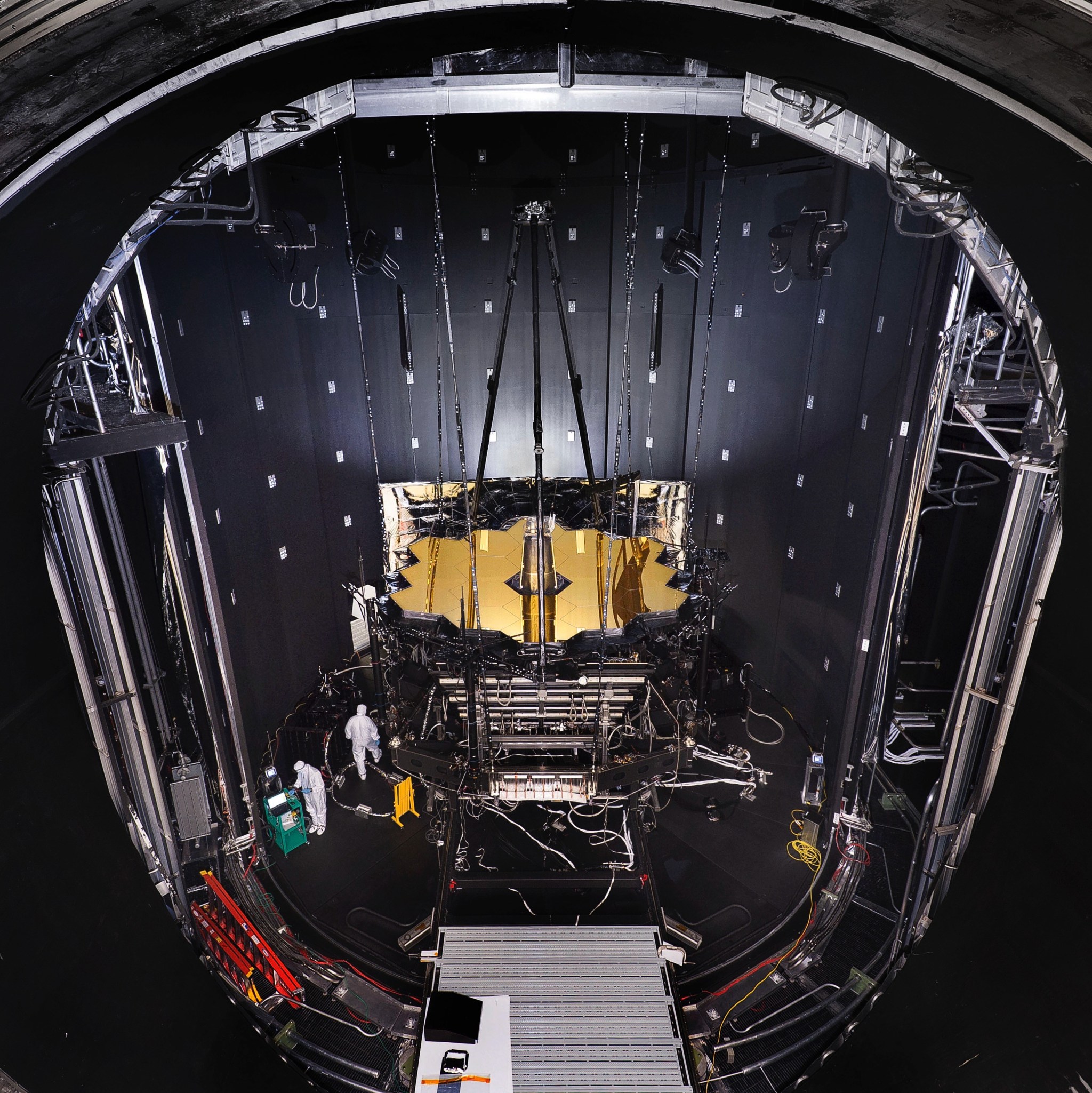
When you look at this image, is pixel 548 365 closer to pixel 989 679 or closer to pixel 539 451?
pixel 539 451

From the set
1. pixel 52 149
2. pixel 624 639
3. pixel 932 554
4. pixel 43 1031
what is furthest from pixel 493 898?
pixel 52 149

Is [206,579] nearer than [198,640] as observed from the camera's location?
No

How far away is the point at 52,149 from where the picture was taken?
9.42 feet

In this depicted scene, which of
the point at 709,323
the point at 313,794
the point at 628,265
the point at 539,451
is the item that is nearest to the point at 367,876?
the point at 313,794

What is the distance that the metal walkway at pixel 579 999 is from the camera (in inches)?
230

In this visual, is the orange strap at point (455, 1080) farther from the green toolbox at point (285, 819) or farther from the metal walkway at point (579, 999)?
the green toolbox at point (285, 819)

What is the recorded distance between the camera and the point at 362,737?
9.54m

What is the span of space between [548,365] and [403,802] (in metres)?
6.80

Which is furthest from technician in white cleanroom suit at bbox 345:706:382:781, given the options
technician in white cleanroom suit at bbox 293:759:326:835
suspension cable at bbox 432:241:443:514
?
suspension cable at bbox 432:241:443:514

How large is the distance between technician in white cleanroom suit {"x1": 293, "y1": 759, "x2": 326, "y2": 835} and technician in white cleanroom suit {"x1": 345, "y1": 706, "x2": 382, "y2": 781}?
723mm

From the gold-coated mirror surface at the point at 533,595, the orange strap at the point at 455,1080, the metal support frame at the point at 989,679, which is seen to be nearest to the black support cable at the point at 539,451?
the gold-coated mirror surface at the point at 533,595

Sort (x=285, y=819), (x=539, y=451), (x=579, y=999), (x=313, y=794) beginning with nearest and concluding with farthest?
(x=579, y=999), (x=539, y=451), (x=285, y=819), (x=313, y=794)

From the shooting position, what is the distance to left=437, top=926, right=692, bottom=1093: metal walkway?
5840 millimetres

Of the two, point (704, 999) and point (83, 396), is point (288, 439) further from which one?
point (704, 999)
